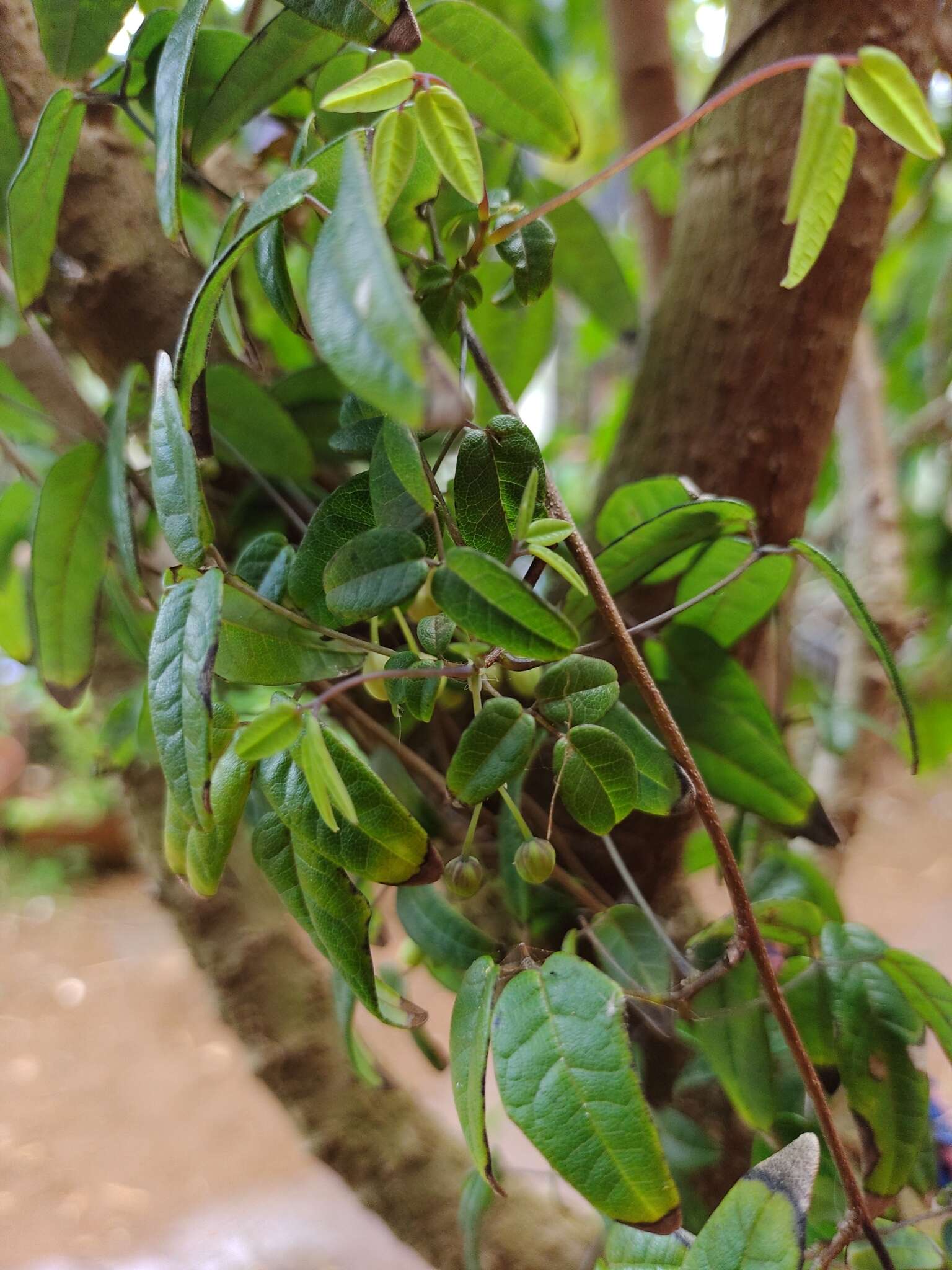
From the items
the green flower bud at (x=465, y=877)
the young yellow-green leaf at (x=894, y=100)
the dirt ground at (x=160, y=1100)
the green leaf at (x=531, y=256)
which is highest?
the young yellow-green leaf at (x=894, y=100)

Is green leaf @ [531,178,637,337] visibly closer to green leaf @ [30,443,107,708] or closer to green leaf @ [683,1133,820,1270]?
green leaf @ [30,443,107,708]

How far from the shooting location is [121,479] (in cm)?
38

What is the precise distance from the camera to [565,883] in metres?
0.42

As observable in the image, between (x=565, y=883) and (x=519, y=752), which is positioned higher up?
(x=519, y=752)

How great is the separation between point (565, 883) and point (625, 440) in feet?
0.89

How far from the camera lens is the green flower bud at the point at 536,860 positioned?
1.04 feet

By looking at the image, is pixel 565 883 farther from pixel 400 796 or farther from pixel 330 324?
pixel 330 324

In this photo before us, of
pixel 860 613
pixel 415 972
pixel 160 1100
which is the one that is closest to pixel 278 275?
pixel 860 613

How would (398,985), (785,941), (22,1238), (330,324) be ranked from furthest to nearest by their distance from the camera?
(22,1238), (398,985), (785,941), (330,324)

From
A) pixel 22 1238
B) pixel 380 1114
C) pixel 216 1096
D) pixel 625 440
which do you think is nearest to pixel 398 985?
pixel 380 1114

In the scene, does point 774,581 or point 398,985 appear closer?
point 774,581

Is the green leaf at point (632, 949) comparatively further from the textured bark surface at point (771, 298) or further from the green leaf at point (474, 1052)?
the textured bark surface at point (771, 298)

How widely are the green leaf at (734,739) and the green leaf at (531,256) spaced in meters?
0.18

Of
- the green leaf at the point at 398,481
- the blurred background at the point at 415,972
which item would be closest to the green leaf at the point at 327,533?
the green leaf at the point at 398,481
